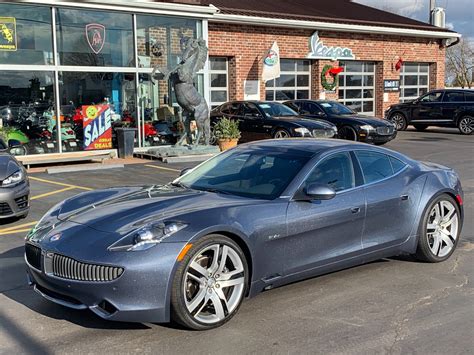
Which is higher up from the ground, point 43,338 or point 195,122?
point 195,122

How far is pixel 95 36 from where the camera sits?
15469 mm

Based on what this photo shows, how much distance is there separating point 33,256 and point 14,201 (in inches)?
A: 130

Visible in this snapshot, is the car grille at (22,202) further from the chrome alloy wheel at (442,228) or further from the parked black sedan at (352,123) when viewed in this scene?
the parked black sedan at (352,123)

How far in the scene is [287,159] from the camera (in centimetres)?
523

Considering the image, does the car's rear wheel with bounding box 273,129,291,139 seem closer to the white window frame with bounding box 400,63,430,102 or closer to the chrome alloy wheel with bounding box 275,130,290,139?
the chrome alloy wheel with bounding box 275,130,290,139

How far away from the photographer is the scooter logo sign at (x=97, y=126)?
1536 centimetres

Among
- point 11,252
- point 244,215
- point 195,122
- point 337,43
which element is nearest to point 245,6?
point 337,43

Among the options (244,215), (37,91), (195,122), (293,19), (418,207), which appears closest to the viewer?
(244,215)

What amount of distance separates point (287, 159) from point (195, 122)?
416 inches

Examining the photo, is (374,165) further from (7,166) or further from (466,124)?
(466,124)

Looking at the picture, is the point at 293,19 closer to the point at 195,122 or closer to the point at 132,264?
the point at 195,122

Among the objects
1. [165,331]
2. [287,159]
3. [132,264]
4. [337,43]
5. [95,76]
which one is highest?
[337,43]

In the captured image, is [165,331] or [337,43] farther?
[337,43]

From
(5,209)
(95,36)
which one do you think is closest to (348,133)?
(95,36)
